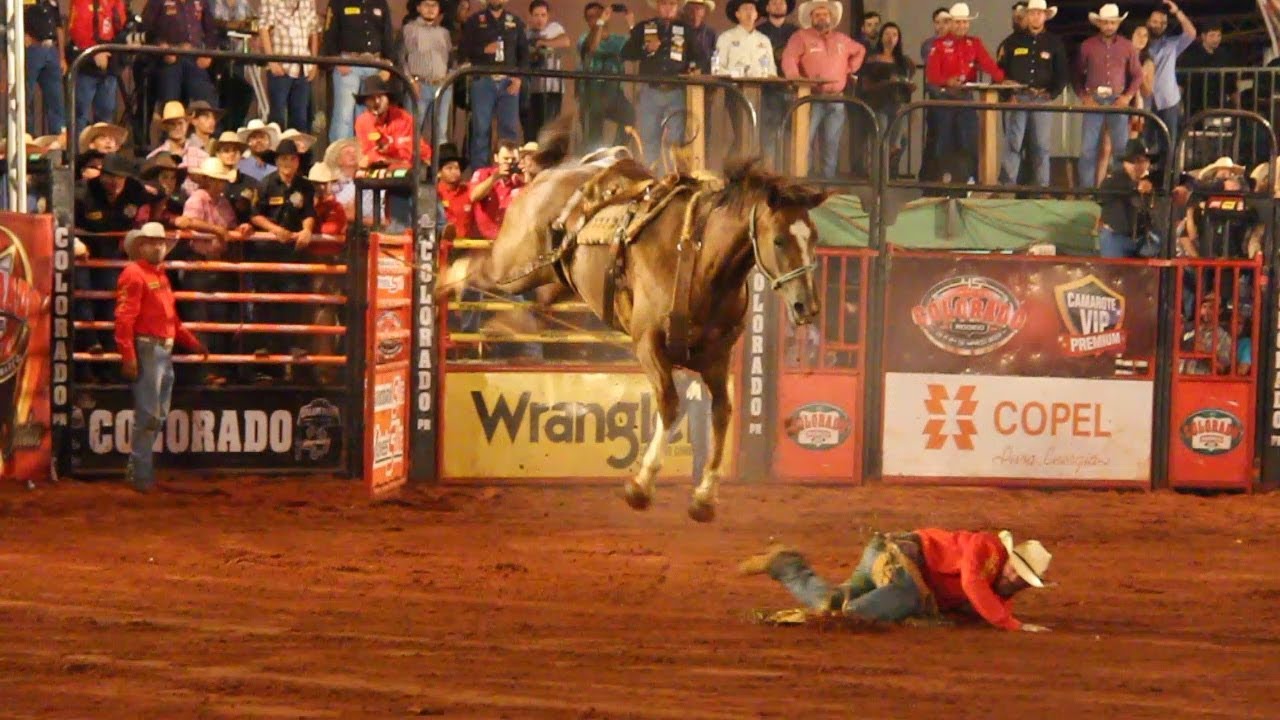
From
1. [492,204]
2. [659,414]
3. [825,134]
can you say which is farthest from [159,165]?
[825,134]

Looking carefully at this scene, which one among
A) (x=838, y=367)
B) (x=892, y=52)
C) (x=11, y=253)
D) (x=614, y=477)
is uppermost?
(x=892, y=52)

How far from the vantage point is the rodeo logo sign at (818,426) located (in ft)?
45.8

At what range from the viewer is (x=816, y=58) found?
15867 millimetres

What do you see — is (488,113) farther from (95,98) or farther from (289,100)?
(95,98)

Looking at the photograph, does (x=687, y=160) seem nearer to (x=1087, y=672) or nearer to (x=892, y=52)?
(x=892, y=52)

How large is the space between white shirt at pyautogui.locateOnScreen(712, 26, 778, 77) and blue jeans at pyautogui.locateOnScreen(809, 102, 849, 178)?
1.94 feet

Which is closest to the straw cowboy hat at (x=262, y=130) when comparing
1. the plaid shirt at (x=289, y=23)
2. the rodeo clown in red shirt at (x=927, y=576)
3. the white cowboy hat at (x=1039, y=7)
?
the plaid shirt at (x=289, y=23)

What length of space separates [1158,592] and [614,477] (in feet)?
16.7

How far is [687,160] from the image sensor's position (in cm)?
1367

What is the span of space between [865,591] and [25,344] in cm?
691

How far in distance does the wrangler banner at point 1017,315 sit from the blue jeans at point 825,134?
1.69 m

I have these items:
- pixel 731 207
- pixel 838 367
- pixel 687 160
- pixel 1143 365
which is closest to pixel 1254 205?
pixel 1143 365

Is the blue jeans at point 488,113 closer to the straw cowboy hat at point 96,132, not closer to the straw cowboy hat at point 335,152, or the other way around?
the straw cowboy hat at point 335,152

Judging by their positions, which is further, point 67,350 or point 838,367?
point 838,367
